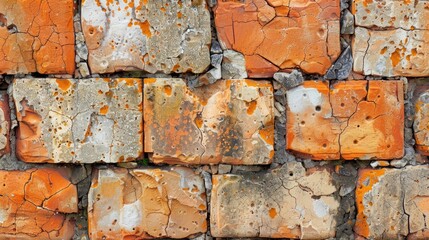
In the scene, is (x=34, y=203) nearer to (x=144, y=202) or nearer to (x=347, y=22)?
(x=144, y=202)

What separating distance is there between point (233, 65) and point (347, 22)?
0.61m

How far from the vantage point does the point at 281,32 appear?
96.6 inches

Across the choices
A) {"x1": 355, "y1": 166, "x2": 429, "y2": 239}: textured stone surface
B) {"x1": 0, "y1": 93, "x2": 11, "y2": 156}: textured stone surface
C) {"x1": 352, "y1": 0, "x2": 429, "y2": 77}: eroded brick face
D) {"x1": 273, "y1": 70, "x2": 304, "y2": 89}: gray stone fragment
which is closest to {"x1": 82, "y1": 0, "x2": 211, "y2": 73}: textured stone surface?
{"x1": 273, "y1": 70, "x2": 304, "y2": 89}: gray stone fragment

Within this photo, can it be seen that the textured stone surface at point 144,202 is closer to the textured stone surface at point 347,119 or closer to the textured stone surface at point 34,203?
the textured stone surface at point 34,203

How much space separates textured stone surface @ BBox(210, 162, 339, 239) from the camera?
2.52 meters

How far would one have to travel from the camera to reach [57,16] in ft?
8.08

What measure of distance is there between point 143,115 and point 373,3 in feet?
4.21

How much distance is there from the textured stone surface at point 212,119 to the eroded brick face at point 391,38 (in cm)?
53

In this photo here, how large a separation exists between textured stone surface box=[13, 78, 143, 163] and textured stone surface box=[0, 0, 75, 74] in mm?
86

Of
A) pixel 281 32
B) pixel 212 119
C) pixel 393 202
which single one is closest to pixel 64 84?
pixel 212 119

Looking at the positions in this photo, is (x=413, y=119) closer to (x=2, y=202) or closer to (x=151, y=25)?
(x=151, y=25)

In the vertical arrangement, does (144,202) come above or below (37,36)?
below

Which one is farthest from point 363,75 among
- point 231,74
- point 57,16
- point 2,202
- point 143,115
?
point 2,202

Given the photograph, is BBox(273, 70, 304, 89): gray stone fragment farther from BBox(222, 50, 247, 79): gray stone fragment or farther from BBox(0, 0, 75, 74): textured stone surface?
BBox(0, 0, 75, 74): textured stone surface
